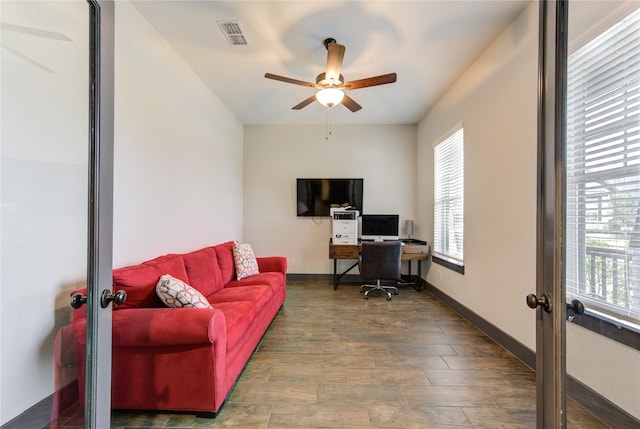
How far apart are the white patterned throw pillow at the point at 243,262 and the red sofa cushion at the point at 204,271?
31cm

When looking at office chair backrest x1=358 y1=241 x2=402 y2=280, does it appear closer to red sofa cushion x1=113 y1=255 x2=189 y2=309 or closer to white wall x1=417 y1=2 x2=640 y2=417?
white wall x1=417 y1=2 x2=640 y2=417

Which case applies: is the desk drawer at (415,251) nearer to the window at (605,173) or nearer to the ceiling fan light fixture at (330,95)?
the ceiling fan light fixture at (330,95)

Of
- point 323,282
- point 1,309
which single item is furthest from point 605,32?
point 323,282

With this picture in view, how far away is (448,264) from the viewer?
3.32 meters

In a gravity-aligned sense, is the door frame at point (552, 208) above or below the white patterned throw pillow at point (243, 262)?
above

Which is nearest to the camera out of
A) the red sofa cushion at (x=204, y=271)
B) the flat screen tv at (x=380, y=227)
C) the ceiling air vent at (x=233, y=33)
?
the ceiling air vent at (x=233, y=33)

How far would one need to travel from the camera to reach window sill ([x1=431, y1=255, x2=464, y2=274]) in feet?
9.91

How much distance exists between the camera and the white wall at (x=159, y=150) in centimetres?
190

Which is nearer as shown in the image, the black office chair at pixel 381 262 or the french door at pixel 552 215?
the french door at pixel 552 215

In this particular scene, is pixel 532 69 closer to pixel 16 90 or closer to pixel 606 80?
pixel 606 80

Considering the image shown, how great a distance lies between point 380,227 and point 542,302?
338cm

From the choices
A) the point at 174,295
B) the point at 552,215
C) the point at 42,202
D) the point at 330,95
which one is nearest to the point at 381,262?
the point at 330,95

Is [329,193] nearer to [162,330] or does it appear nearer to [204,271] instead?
[204,271]

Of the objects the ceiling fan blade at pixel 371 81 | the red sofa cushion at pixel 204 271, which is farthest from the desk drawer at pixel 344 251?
the ceiling fan blade at pixel 371 81
